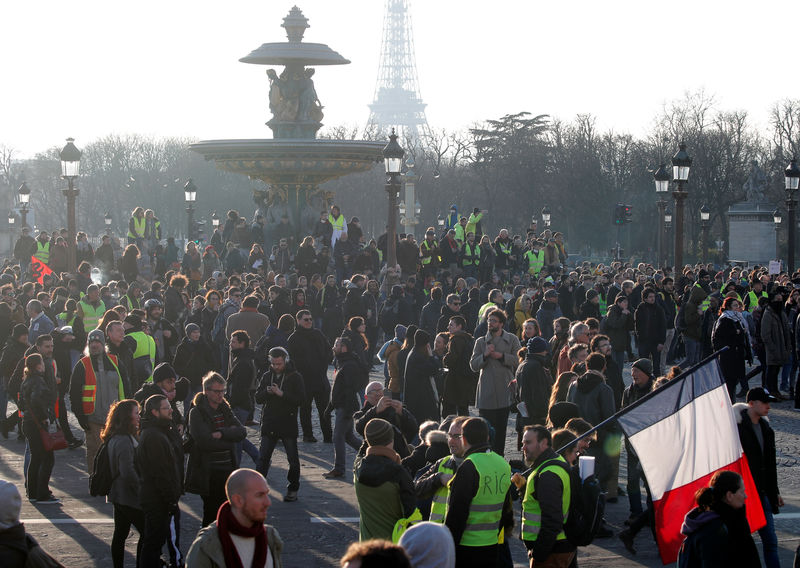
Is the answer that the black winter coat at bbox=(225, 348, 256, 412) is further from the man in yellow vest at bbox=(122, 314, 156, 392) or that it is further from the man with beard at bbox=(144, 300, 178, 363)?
the man with beard at bbox=(144, 300, 178, 363)

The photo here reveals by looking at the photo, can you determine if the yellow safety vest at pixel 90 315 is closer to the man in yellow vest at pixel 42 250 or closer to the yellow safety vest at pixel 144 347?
the yellow safety vest at pixel 144 347

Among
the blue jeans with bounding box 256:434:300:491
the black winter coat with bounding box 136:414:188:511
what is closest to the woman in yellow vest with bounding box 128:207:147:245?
the blue jeans with bounding box 256:434:300:491

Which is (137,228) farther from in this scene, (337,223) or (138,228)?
(337,223)

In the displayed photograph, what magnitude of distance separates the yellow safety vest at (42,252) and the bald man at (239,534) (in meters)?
22.9

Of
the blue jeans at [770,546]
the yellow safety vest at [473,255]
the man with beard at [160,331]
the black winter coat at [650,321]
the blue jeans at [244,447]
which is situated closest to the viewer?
the blue jeans at [770,546]

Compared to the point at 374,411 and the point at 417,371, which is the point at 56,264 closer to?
the point at 417,371

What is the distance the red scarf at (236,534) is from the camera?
6.62 metres

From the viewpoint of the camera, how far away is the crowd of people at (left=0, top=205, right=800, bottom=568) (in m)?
7.95

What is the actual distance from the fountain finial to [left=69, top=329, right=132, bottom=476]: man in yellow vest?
24981mm

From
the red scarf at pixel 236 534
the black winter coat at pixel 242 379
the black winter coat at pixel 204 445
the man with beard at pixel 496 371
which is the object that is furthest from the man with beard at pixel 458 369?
the red scarf at pixel 236 534

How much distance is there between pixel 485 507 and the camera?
7906 millimetres

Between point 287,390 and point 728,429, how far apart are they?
503 centimetres

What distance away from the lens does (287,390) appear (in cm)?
1286

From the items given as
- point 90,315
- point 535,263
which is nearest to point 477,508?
point 90,315
